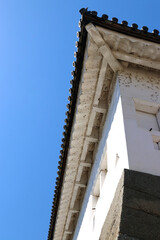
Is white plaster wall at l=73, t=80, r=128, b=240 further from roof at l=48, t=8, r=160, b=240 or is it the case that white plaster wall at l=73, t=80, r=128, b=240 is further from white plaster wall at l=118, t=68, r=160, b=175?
roof at l=48, t=8, r=160, b=240

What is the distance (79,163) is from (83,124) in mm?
1224

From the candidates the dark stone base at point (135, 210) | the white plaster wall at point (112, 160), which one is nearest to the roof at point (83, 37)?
the white plaster wall at point (112, 160)

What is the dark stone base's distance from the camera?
10.1ft

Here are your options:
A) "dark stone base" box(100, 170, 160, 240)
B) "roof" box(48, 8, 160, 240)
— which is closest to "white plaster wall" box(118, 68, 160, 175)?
"dark stone base" box(100, 170, 160, 240)

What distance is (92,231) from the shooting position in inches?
218

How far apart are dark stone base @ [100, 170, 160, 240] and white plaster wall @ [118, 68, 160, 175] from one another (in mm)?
257

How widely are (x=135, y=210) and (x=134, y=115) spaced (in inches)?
77.9

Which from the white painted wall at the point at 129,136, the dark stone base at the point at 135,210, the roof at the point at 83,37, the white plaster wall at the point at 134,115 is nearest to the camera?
the dark stone base at the point at 135,210

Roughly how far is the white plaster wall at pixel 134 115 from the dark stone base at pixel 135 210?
0.26m

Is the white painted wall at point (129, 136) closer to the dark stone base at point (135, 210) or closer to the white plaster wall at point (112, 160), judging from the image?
the white plaster wall at point (112, 160)

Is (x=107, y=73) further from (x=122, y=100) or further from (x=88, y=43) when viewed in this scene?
(x=122, y=100)

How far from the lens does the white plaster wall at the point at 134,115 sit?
3.96 metres

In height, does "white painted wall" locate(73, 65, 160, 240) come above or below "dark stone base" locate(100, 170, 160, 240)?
above

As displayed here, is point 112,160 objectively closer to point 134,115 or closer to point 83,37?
point 134,115
